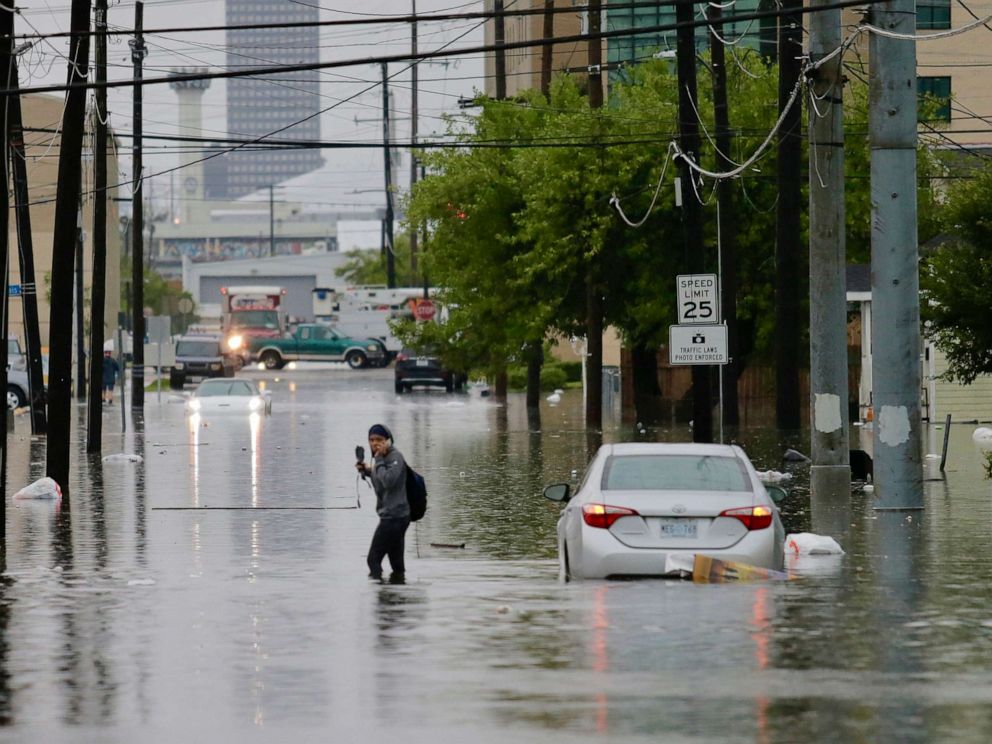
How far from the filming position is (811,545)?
1947 centimetres

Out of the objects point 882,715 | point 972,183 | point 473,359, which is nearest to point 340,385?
point 473,359

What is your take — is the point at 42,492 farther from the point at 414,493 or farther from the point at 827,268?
the point at 414,493

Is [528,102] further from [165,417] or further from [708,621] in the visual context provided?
[708,621]

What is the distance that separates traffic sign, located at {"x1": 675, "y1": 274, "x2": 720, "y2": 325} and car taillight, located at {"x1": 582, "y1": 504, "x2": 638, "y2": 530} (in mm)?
12107

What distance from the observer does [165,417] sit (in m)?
53.3

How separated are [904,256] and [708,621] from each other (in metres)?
9.97

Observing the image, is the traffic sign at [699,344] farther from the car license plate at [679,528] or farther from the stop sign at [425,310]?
the stop sign at [425,310]

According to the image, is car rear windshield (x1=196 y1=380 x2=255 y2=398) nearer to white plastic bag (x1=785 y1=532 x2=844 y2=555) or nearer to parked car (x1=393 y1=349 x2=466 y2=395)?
parked car (x1=393 y1=349 x2=466 y2=395)

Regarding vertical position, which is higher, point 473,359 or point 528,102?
point 528,102

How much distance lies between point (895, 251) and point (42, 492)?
466 inches

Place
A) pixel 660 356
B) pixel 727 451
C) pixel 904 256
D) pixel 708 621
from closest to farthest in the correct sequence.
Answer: pixel 708 621
pixel 727 451
pixel 904 256
pixel 660 356

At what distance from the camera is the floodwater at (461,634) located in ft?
34.3

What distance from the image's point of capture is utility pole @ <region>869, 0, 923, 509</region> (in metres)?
22.6

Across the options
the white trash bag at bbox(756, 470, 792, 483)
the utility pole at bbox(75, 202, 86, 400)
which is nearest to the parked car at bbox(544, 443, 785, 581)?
the white trash bag at bbox(756, 470, 792, 483)
